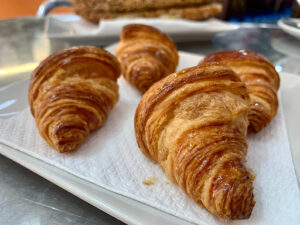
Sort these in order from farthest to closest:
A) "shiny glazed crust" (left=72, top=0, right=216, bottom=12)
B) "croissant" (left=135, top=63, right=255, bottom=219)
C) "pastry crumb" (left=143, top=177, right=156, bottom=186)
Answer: "shiny glazed crust" (left=72, top=0, right=216, bottom=12)
"pastry crumb" (left=143, top=177, right=156, bottom=186)
"croissant" (left=135, top=63, right=255, bottom=219)

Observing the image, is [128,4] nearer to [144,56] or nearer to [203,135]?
[144,56]

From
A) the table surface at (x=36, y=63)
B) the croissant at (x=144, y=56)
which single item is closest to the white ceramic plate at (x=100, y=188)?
the table surface at (x=36, y=63)

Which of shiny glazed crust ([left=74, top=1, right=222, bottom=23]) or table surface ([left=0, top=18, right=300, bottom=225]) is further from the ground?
shiny glazed crust ([left=74, top=1, right=222, bottom=23])

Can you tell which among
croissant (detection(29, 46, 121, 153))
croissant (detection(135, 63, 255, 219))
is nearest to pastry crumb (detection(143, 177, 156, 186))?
croissant (detection(135, 63, 255, 219))

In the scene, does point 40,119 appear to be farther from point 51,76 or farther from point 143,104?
point 143,104

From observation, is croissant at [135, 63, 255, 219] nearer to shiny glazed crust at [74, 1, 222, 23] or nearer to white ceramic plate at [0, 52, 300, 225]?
white ceramic plate at [0, 52, 300, 225]

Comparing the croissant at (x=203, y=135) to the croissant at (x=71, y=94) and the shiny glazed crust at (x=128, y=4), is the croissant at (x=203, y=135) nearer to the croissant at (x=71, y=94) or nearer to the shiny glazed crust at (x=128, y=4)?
the croissant at (x=71, y=94)

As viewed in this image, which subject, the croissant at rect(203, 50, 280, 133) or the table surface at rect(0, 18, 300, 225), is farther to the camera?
the croissant at rect(203, 50, 280, 133)
